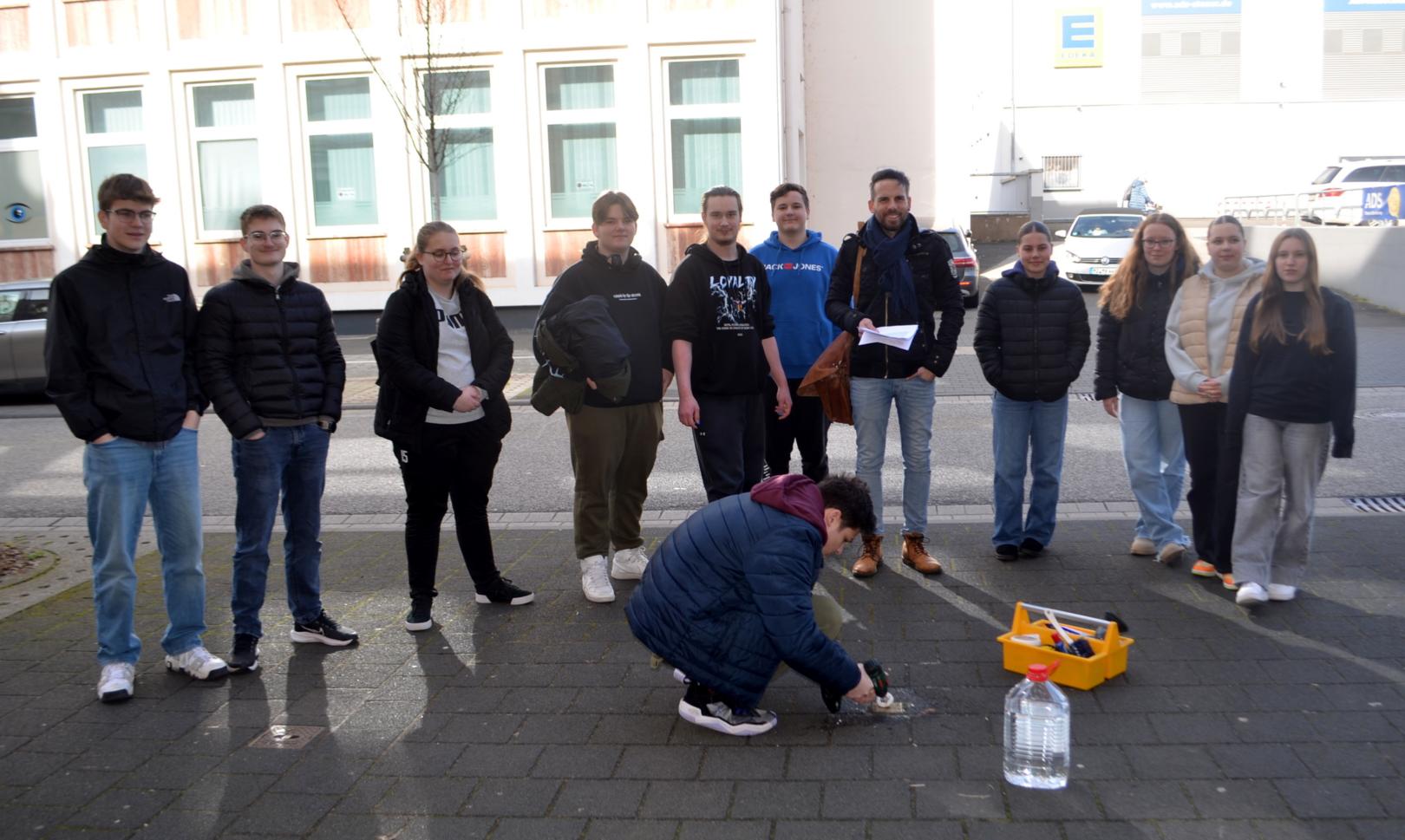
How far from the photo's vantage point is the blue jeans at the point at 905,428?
21.8ft

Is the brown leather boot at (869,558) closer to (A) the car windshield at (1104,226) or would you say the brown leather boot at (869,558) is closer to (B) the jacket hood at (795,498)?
(B) the jacket hood at (795,498)

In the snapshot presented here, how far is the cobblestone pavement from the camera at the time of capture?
3.87 metres

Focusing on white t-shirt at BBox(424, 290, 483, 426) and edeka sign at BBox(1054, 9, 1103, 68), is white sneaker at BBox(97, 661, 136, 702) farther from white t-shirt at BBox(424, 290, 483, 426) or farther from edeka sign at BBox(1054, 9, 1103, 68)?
edeka sign at BBox(1054, 9, 1103, 68)

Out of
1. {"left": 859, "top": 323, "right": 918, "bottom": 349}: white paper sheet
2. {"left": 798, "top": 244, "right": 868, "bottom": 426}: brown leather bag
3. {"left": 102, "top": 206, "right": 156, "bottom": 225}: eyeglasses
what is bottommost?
{"left": 798, "top": 244, "right": 868, "bottom": 426}: brown leather bag

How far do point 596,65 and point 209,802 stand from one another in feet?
63.3

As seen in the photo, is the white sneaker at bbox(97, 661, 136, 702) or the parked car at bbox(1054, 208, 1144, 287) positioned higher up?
the parked car at bbox(1054, 208, 1144, 287)

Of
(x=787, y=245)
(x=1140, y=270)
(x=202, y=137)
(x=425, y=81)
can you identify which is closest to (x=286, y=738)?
(x=787, y=245)

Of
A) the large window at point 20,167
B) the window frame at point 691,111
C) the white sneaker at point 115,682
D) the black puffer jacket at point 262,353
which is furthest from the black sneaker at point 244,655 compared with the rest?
the large window at point 20,167

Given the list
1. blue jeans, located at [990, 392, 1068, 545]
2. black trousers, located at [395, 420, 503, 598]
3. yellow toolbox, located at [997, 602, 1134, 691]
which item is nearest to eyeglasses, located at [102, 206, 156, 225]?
black trousers, located at [395, 420, 503, 598]

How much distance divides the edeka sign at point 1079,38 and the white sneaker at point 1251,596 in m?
48.1

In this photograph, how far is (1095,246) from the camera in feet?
80.6

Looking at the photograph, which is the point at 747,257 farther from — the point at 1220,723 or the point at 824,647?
the point at 1220,723

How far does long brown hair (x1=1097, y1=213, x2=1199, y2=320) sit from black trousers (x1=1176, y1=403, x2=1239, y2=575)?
2.05 ft

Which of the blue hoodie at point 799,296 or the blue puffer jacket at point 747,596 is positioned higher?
the blue hoodie at point 799,296
